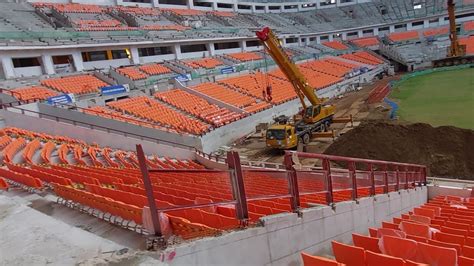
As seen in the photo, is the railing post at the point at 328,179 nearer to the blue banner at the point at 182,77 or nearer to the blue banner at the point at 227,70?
the blue banner at the point at 182,77

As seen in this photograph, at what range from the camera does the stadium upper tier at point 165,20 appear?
28.7 metres

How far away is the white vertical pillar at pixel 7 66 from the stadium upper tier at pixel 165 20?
1.38m

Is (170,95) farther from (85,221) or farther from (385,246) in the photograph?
(385,246)

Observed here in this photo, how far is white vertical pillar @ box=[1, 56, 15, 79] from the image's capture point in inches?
974

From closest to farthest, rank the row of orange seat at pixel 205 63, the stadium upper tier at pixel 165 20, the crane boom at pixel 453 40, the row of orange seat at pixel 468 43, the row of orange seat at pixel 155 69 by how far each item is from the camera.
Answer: the stadium upper tier at pixel 165 20 → the row of orange seat at pixel 155 69 → the row of orange seat at pixel 205 63 → the crane boom at pixel 453 40 → the row of orange seat at pixel 468 43

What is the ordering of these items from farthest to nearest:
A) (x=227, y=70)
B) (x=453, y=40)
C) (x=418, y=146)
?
(x=453, y=40) < (x=227, y=70) < (x=418, y=146)

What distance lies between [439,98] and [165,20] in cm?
3165

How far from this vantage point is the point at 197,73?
32.3 m

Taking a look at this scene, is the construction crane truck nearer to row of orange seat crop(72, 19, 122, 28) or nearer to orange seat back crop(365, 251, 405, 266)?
row of orange seat crop(72, 19, 122, 28)

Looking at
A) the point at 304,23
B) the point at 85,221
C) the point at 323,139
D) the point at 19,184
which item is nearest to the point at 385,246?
the point at 85,221

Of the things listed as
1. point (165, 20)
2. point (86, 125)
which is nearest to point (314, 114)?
point (86, 125)

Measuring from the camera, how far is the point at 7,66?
25.0 m

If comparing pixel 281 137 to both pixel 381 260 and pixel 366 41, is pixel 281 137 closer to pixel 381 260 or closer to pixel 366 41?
pixel 381 260

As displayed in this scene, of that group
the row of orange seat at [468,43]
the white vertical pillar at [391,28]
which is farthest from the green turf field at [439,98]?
the white vertical pillar at [391,28]
